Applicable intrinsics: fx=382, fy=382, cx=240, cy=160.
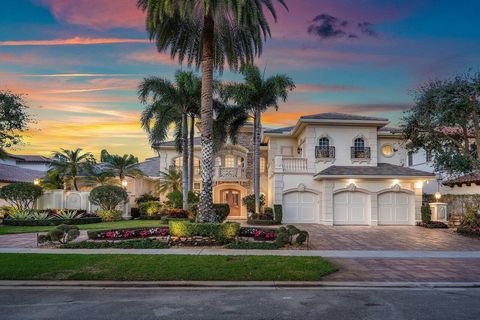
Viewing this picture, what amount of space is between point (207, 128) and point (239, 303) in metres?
9.62

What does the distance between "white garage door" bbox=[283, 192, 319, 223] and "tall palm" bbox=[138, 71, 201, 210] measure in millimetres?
6928

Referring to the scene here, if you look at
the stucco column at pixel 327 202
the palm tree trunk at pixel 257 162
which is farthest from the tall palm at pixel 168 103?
the stucco column at pixel 327 202

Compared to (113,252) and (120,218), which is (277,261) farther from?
(120,218)

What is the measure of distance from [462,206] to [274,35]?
17.5 m

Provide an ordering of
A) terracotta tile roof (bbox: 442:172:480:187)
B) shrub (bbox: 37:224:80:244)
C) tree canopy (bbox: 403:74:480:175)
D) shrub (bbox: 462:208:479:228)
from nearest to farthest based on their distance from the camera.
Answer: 1. shrub (bbox: 37:224:80:244)
2. tree canopy (bbox: 403:74:480:175)
3. shrub (bbox: 462:208:479:228)
4. terracotta tile roof (bbox: 442:172:480:187)

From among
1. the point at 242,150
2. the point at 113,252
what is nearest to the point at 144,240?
the point at 113,252

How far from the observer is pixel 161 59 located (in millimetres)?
18922

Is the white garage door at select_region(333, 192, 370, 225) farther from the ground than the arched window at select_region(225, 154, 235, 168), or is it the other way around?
the arched window at select_region(225, 154, 235, 168)

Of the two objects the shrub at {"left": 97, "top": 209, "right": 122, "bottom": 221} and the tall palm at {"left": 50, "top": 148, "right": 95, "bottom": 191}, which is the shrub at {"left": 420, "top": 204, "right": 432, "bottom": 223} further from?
the tall palm at {"left": 50, "top": 148, "right": 95, "bottom": 191}

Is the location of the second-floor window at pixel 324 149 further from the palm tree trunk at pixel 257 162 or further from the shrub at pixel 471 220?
the shrub at pixel 471 220

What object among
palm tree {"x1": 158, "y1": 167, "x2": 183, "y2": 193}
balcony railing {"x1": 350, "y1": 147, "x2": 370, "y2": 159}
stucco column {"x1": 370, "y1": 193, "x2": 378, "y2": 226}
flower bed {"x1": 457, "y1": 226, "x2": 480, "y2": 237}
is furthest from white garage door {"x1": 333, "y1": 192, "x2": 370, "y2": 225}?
palm tree {"x1": 158, "y1": 167, "x2": 183, "y2": 193}

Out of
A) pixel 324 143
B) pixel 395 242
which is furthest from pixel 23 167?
pixel 395 242

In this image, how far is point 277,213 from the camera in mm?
25172

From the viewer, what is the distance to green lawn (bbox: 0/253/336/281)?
9.05 meters
